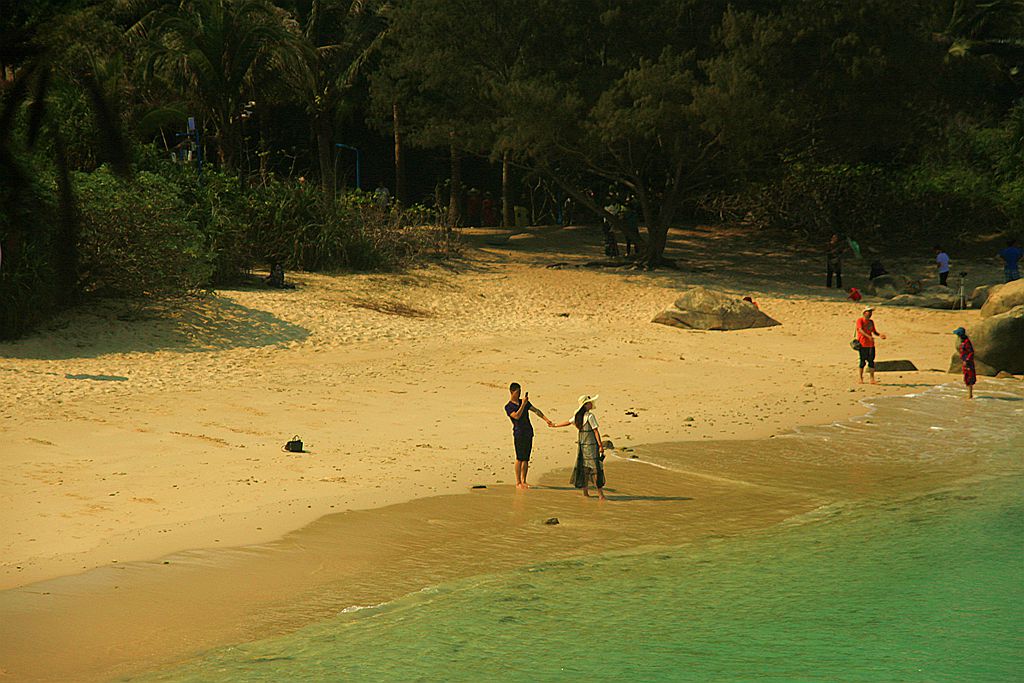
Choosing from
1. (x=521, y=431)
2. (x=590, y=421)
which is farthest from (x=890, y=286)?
(x=590, y=421)

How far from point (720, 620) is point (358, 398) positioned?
7.89 m

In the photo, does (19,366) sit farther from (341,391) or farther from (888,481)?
(888,481)

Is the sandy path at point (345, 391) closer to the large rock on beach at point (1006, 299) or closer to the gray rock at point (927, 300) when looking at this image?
the gray rock at point (927, 300)

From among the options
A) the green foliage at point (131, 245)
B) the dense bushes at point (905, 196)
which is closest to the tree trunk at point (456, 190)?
the dense bushes at point (905, 196)

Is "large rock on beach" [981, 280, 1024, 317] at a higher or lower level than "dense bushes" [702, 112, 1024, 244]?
lower

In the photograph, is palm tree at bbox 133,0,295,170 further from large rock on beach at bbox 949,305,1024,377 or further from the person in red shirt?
large rock on beach at bbox 949,305,1024,377

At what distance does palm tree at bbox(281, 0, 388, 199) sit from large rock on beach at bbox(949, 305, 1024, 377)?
19.7 metres

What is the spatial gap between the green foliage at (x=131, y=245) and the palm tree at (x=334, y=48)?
45.9ft

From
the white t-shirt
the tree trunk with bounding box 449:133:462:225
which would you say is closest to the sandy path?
the white t-shirt

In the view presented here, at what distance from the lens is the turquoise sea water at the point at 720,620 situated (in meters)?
8.85

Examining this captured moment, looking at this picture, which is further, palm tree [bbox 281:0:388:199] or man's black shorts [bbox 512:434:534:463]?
palm tree [bbox 281:0:388:199]

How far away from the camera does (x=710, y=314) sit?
2441 centimetres

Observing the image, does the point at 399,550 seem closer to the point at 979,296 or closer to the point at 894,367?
the point at 894,367

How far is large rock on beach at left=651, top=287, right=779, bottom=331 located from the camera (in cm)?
2436
